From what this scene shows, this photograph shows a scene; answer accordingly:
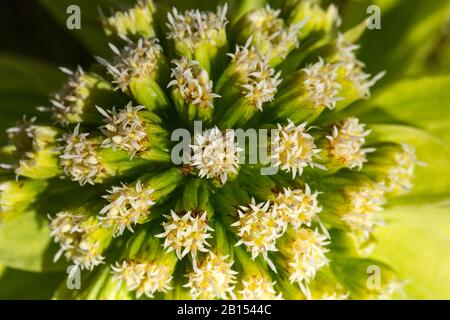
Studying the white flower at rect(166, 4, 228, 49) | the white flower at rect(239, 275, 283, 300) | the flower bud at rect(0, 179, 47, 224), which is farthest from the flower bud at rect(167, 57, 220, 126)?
the flower bud at rect(0, 179, 47, 224)

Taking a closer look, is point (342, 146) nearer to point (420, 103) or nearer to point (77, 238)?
point (420, 103)

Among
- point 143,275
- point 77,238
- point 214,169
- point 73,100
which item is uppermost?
point 73,100

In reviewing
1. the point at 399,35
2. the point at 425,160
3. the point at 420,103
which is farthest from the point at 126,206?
the point at 399,35

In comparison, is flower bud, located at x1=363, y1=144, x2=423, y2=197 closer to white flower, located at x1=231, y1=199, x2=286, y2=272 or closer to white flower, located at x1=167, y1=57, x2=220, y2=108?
white flower, located at x1=231, y1=199, x2=286, y2=272

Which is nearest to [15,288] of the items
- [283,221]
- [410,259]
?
[283,221]

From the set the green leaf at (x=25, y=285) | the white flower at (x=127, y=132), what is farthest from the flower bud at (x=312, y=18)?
the green leaf at (x=25, y=285)
